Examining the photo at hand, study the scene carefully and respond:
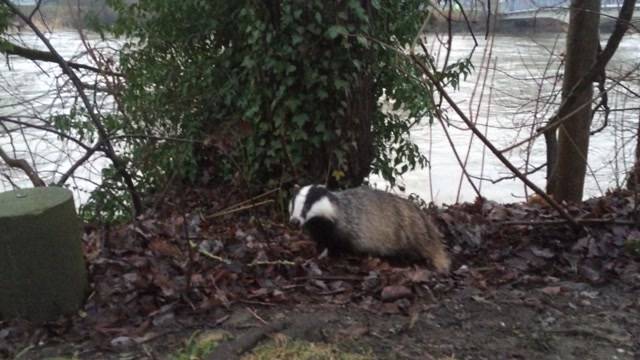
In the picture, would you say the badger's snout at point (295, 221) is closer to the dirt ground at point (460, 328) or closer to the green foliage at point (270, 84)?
the green foliage at point (270, 84)

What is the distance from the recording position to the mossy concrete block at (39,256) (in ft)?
13.3

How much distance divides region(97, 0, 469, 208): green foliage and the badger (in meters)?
1.03

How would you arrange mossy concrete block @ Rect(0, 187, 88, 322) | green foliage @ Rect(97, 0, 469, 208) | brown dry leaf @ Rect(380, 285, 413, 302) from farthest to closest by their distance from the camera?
green foliage @ Rect(97, 0, 469, 208) < brown dry leaf @ Rect(380, 285, 413, 302) < mossy concrete block @ Rect(0, 187, 88, 322)

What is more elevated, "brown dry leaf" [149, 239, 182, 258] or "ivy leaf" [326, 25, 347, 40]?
"ivy leaf" [326, 25, 347, 40]

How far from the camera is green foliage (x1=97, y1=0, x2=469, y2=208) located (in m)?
7.39

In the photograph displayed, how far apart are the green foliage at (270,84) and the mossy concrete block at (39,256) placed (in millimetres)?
2199

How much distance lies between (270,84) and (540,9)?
12.2 ft

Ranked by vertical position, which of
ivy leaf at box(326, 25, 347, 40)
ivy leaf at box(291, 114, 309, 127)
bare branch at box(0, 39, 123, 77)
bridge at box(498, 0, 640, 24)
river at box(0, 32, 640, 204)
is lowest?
river at box(0, 32, 640, 204)

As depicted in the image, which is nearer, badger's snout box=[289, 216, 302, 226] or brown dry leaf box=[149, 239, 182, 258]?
brown dry leaf box=[149, 239, 182, 258]

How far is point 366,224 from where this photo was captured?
5840 millimetres

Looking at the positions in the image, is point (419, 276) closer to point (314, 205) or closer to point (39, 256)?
point (314, 205)

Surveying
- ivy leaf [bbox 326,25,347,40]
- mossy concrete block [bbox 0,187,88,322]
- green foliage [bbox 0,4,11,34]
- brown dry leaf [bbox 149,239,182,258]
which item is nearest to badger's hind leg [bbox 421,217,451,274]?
brown dry leaf [bbox 149,239,182,258]

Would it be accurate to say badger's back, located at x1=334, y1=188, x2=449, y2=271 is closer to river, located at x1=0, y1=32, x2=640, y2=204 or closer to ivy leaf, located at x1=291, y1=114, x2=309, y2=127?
ivy leaf, located at x1=291, y1=114, x2=309, y2=127

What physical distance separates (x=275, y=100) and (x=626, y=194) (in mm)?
3796
